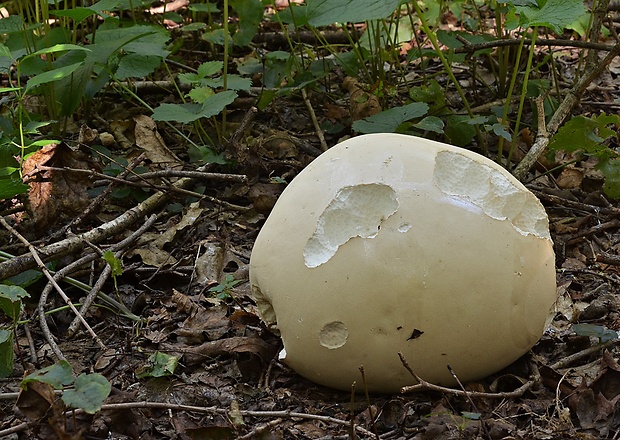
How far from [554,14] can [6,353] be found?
2.12 meters

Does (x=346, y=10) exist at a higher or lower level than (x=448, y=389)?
higher

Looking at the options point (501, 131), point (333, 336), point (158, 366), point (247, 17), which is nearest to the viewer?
point (333, 336)

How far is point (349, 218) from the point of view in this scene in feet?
7.20

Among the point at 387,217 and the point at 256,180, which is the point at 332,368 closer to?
the point at 387,217

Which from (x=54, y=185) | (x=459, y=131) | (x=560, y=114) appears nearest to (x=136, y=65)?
(x=54, y=185)

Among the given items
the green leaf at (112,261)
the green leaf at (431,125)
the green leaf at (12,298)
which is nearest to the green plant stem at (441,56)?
the green leaf at (431,125)

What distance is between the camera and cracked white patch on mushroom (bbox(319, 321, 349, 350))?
2.11m

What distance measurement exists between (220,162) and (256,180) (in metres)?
0.19

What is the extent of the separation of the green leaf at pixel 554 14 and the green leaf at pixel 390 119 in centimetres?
57

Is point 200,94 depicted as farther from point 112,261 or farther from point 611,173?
point 611,173

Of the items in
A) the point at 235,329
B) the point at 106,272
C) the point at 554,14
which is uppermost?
the point at 554,14

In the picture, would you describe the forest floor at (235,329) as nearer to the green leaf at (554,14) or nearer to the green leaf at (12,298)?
the green leaf at (12,298)

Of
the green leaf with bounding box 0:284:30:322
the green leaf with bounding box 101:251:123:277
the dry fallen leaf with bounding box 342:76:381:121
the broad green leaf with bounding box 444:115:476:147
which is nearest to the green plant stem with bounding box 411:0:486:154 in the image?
the broad green leaf with bounding box 444:115:476:147

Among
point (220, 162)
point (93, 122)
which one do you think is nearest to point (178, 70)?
point (93, 122)
